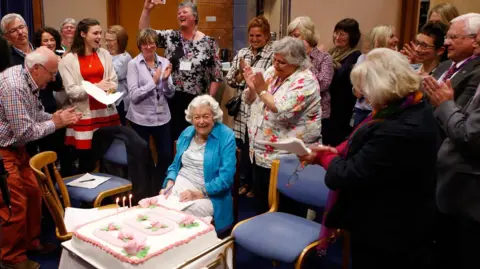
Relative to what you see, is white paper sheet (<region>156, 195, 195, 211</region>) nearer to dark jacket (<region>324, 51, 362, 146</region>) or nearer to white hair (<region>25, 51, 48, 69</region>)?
white hair (<region>25, 51, 48, 69</region>)

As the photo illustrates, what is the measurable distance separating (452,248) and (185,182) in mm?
1548

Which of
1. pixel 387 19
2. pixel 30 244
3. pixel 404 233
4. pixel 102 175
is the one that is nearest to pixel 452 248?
pixel 404 233

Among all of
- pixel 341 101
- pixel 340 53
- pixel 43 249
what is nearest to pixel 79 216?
pixel 43 249

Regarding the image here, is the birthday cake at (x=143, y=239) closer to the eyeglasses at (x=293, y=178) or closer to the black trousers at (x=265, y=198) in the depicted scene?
the eyeglasses at (x=293, y=178)

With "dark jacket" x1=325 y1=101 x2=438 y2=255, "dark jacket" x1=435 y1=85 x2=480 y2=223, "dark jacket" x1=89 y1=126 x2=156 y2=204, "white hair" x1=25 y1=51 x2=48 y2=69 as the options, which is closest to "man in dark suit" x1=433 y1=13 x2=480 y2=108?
"dark jacket" x1=435 y1=85 x2=480 y2=223

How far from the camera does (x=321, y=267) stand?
2.96 metres

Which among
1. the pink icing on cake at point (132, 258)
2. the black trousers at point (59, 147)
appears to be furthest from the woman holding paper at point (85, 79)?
the pink icing on cake at point (132, 258)

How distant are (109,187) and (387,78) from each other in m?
2.00

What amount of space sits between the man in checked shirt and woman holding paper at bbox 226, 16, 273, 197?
140 centimetres

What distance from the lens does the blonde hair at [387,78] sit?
1708 millimetres

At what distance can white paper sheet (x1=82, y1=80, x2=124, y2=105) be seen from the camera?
3291 millimetres

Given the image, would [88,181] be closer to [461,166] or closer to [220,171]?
[220,171]

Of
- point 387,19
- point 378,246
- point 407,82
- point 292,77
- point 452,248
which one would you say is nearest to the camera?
point 407,82

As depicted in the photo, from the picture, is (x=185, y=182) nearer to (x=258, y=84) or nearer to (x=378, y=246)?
(x=258, y=84)
